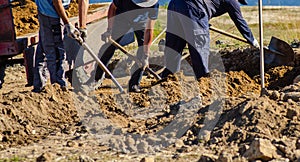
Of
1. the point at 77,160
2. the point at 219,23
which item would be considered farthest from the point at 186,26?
Answer: the point at 219,23

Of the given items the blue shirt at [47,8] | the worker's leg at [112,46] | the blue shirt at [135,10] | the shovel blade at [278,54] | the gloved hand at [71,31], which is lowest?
the shovel blade at [278,54]

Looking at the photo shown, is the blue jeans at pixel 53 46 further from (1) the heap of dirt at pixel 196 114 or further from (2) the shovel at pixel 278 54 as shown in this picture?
(2) the shovel at pixel 278 54

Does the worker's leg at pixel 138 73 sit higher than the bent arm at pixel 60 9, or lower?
lower

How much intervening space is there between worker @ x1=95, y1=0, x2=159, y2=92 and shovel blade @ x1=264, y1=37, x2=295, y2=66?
149 centimetres

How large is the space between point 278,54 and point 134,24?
177cm

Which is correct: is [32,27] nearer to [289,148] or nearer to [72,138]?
[72,138]

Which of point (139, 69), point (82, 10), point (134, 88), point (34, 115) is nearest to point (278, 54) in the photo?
point (139, 69)

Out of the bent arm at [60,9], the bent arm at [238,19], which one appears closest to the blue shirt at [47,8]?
the bent arm at [60,9]

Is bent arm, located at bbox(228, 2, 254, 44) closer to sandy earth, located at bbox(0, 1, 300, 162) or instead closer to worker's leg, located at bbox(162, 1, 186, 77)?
worker's leg, located at bbox(162, 1, 186, 77)

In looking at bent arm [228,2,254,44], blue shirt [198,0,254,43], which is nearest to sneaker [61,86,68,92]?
blue shirt [198,0,254,43]

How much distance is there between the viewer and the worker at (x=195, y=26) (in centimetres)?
686

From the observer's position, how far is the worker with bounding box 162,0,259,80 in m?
6.86

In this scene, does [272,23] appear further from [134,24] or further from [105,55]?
[105,55]

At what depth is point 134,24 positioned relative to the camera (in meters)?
7.89
